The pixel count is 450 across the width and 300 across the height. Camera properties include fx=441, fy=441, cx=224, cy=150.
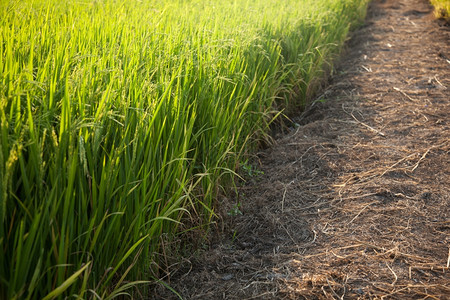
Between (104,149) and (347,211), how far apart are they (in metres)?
1.33

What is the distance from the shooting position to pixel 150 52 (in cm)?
216

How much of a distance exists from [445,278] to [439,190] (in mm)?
756

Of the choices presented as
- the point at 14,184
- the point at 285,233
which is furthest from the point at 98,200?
the point at 285,233

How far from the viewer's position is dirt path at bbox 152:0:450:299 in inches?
66.9

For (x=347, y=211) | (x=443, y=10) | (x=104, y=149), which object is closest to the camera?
(x=104, y=149)

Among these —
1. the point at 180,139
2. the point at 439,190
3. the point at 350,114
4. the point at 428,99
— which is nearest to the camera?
the point at 180,139

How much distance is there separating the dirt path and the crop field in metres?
0.23

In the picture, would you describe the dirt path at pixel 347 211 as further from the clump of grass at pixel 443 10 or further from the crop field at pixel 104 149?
the clump of grass at pixel 443 10

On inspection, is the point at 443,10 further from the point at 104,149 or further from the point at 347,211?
the point at 104,149

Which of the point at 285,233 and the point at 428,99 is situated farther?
the point at 428,99

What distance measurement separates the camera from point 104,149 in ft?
4.44

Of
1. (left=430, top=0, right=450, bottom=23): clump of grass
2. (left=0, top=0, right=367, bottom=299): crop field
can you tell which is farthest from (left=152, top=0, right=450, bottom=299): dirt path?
(left=430, top=0, right=450, bottom=23): clump of grass

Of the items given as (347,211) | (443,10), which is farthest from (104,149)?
(443,10)

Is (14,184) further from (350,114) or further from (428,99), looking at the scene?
(428,99)
